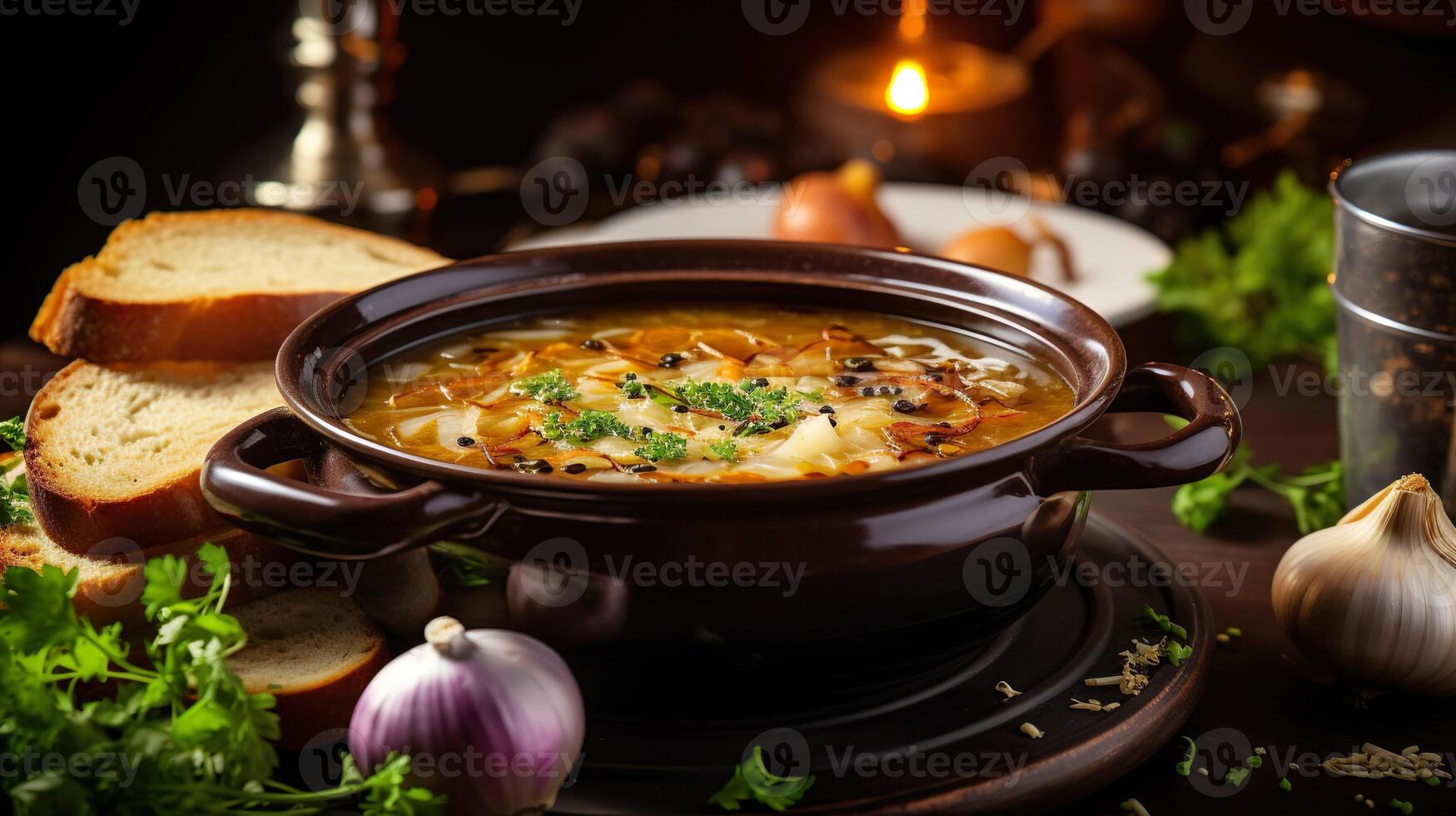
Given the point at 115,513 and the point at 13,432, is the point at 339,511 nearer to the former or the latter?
the point at 115,513

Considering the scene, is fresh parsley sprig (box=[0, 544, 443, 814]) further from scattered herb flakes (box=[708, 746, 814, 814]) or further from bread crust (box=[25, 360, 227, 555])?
bread crust (box=[25, 360, 227, 555])

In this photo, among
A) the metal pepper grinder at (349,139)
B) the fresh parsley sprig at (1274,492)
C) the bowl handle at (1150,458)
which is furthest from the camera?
the metal pepper grinder at (349,139)

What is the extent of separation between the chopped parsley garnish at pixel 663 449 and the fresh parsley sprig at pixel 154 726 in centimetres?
61

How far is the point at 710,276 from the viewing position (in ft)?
8.75

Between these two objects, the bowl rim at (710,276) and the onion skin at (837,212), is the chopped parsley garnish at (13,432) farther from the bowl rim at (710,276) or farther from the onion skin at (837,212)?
the onion skin at (837,212)

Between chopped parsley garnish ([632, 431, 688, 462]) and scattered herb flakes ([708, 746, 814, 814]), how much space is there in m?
0.51

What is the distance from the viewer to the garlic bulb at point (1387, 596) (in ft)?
6.80

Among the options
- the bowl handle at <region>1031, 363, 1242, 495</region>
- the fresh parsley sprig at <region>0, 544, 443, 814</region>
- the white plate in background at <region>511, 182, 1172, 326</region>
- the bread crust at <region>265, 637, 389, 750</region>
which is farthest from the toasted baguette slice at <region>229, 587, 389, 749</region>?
the white plate in background at <region>511, 182, 1172, 326</region>

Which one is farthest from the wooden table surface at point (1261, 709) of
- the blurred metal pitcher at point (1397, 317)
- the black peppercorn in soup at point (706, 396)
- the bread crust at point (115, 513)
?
the bread crust at point (115, 513)

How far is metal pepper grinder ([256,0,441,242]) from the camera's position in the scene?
460 cm

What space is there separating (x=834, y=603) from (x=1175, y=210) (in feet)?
12.0

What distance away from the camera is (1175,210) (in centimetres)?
501

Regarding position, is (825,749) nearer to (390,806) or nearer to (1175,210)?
(390,806)

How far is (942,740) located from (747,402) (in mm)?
680
